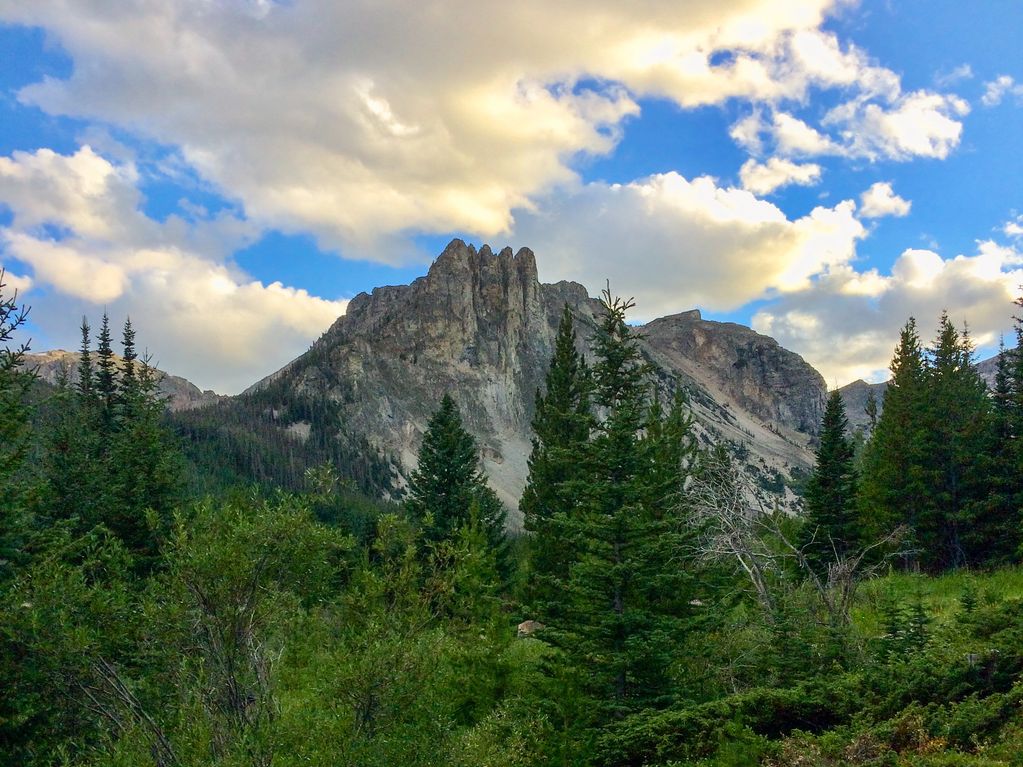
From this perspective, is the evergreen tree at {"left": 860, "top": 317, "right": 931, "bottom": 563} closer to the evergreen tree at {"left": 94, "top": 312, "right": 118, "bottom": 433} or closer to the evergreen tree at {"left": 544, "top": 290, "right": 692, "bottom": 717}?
the evergreen tree at {"left": 544, "top": 290, "right": 692, "bottom": 717}

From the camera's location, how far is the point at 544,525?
83.1 ft

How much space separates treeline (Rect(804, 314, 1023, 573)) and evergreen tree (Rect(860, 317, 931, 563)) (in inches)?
2.1

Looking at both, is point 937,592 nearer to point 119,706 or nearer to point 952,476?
point 952,476

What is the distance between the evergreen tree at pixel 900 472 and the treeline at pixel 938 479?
5 centimetres

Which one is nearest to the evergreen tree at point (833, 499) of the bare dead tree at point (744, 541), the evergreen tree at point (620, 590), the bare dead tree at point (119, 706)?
the bare dead tree at point (744, 541)

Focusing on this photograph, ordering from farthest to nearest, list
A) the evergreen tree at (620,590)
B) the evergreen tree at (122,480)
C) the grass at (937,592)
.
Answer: the evergreen tree at (122,480)
the grass at (937,592)
the evergreen tree at (620,590)

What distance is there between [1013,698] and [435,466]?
93.0 ft

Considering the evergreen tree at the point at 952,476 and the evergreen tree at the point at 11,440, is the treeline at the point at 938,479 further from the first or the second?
the evergreen tree at the point at 11,440

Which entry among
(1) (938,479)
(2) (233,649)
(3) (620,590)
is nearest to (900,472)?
(1) (938,479)

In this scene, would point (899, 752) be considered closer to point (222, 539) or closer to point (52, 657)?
point (222, 539)

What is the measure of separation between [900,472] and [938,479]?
71.6 inches

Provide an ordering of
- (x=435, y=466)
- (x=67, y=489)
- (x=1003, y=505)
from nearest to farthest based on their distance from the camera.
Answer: (x=67, y=489), (x=1003, y=505), (x=435, y=466)

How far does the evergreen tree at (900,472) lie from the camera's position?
→ 3120cm

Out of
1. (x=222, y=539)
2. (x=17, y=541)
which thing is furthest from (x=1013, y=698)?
(x=17, y=541)
